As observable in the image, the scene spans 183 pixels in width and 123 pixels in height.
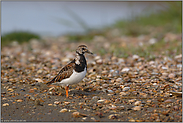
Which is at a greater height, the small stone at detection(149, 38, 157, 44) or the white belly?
the small stone at detection(149, 38, 157, 44)

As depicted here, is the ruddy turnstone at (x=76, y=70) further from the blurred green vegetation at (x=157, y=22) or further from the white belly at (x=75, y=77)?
the blurred green vegetation at (x=157, y=22)

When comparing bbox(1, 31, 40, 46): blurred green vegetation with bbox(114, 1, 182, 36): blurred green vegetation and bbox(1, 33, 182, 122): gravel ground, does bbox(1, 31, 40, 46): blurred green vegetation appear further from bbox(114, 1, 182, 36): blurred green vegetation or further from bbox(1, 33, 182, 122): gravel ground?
bbox(114, 1, 182, 36): blurred green vegetation

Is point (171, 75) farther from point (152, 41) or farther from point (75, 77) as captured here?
point (152, 41)

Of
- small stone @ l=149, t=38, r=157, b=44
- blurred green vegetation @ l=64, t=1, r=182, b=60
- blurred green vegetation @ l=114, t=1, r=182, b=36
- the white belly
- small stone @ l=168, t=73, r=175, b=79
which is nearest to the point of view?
the white belly

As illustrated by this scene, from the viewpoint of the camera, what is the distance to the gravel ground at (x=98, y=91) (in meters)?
5.48

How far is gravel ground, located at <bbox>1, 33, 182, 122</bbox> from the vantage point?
5.48m

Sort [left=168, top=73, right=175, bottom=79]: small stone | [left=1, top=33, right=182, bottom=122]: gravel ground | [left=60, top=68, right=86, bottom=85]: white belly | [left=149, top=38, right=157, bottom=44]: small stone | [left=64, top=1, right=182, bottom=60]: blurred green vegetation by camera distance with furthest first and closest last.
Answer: [left=149, top=38, right=157, bottom=44]: small stone, [left=64, top=1, right=182, bottom=60]: blurred green vegetation, [left=168, top=73, right=175, bottom=79]: small stone, [left=60, top=68, right=86, bottom=85]: white belly, [left=1, top=33, right=182, bottom=122]: gravel ground

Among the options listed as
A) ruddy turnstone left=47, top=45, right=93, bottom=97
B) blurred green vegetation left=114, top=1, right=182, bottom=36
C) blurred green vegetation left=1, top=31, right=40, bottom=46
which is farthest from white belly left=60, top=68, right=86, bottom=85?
blurred green vegetation left=114, top=1, right=182, bottom=36

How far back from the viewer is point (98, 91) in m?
6.76

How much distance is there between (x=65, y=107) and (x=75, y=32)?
797 cm

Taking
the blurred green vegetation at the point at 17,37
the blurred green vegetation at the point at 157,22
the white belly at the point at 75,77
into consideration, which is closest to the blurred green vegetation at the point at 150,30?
the blurred green vegetation at the point at 157,22

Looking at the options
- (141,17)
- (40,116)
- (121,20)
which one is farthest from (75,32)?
(40,116)

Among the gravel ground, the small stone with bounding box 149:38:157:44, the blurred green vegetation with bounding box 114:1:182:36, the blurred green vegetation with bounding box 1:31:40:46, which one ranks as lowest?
the gravel ground

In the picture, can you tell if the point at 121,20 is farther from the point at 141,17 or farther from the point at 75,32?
the point at 75,32
